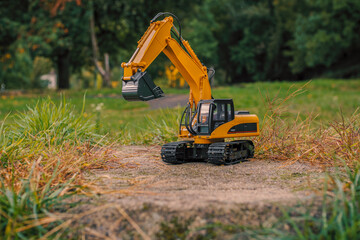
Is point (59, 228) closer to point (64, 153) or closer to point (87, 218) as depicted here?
point (87, 218)

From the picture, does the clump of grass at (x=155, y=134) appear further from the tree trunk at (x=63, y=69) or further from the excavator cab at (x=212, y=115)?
the tree trunk at (x=63, y=69)

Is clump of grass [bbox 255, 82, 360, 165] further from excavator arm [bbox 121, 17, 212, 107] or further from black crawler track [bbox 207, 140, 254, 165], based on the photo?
excavator arm [bbox 121, 17, 212, 107]


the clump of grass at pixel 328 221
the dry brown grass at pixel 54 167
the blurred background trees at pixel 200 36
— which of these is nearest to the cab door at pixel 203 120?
the blurred background trees at pixel 200 36

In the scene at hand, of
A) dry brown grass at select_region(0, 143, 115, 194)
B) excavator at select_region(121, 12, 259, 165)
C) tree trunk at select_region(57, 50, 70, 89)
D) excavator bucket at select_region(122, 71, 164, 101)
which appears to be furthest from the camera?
tree trunk at select_region(57, 50, 70, 89)

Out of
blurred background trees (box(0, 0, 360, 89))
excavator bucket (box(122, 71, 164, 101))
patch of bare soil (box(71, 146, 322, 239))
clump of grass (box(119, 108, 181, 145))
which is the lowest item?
clump of grass (box(119, 108, 181, 145))

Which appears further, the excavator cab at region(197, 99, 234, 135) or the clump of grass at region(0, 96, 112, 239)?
the excavator cab at region(197, 99, 234, 135)

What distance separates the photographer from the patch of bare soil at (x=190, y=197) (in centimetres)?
271

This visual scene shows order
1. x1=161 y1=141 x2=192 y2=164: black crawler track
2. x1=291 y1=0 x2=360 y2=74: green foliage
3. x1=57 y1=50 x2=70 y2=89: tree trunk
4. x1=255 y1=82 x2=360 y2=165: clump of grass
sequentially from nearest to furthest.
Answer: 1. x1=255 y1=82 x2=360 y2=165: clump of grass
2. x1=161 y1=141 x2=192 y2=164: black crawler track
3. x1=57 y1=50 x2=70 y2=89: tree trunk
4. x1=291 y1=0 x2=360 y2=74: green foliage

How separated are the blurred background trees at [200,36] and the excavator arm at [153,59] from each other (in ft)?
1.57

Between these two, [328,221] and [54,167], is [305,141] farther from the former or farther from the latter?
[54,167]

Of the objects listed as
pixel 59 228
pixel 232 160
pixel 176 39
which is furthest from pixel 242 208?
pixel 176 39

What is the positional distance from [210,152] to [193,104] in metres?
0.92

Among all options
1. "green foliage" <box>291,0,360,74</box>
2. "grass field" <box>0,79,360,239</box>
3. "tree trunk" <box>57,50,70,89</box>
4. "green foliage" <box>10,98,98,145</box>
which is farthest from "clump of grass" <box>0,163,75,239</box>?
"green foliage" <box>291,0,360,74</box>

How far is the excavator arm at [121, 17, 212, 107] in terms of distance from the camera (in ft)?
15.6
